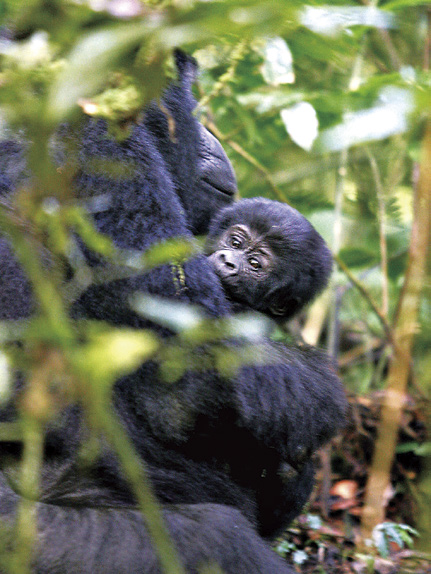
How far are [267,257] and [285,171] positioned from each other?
104cm

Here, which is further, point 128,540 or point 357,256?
point 357,256

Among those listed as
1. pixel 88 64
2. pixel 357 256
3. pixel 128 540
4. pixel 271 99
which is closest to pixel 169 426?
pixel 128 540

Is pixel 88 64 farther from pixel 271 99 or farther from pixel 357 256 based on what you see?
pixel 357 256

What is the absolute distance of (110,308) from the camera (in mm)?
1804

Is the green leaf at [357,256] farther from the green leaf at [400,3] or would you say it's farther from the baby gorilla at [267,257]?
the green leaf at [400,3]

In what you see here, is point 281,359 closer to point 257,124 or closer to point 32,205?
point 32,205

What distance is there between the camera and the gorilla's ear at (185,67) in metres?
2.01

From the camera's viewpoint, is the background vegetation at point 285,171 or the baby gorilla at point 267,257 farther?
the baby gorilla at point 267,257

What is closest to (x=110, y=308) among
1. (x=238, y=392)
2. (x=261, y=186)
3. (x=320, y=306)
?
(x=238, y=392)

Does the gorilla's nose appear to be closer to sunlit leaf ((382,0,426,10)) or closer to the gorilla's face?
the gorilla's face

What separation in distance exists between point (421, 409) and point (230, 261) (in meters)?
1.53

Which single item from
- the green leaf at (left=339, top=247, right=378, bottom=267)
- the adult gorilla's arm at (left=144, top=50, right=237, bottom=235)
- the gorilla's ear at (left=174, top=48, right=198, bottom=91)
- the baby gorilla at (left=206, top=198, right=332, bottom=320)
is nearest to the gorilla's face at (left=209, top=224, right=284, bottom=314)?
the baby gorilla at (left=206, top=198, right=332, bottom=320)

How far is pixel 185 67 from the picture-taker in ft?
6.77

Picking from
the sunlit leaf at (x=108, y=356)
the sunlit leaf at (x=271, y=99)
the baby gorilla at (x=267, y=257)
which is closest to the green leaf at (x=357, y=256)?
the sunlit leaf at (x=271, y=99)
